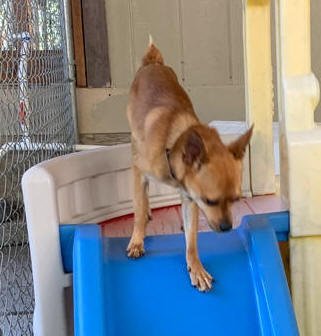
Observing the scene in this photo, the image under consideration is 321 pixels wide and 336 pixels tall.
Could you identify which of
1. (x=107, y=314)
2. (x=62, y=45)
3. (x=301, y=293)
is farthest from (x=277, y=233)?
(x=62, y=45)

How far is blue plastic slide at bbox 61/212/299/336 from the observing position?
Result: 5.10ft

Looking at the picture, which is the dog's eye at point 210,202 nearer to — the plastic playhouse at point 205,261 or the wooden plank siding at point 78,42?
the plastic playhouse at point 205,261

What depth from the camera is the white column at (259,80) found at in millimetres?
2334

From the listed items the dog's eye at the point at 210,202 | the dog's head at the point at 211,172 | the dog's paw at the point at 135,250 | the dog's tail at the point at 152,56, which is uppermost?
the dog's tail at the point at 152,56

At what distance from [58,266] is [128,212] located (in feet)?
1.84

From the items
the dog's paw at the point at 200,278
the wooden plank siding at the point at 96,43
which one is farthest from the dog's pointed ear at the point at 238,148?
the wooden plank siding at the point at 96,43

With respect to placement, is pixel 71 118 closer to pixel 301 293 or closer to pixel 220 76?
pixel 220 76

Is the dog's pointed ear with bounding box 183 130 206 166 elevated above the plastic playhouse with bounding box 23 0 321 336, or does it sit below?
above

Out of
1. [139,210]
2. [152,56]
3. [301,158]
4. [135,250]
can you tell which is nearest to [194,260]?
[135,250]

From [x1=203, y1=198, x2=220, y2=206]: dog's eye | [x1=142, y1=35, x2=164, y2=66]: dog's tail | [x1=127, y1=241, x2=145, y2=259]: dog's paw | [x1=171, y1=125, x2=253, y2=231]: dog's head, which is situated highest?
[x1=142, y1=35, x2=164, y2=66]: dog's tail

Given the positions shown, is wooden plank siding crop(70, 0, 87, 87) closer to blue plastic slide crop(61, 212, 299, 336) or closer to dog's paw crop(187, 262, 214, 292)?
blue plastic slide crop(61, 212, 299, 336)

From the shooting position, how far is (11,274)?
8.60ft

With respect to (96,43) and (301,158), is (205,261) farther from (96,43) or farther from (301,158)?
(96,43)

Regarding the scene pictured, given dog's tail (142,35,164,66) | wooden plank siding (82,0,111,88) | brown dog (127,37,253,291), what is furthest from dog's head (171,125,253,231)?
wooden plank siding (82,0,111,88)
